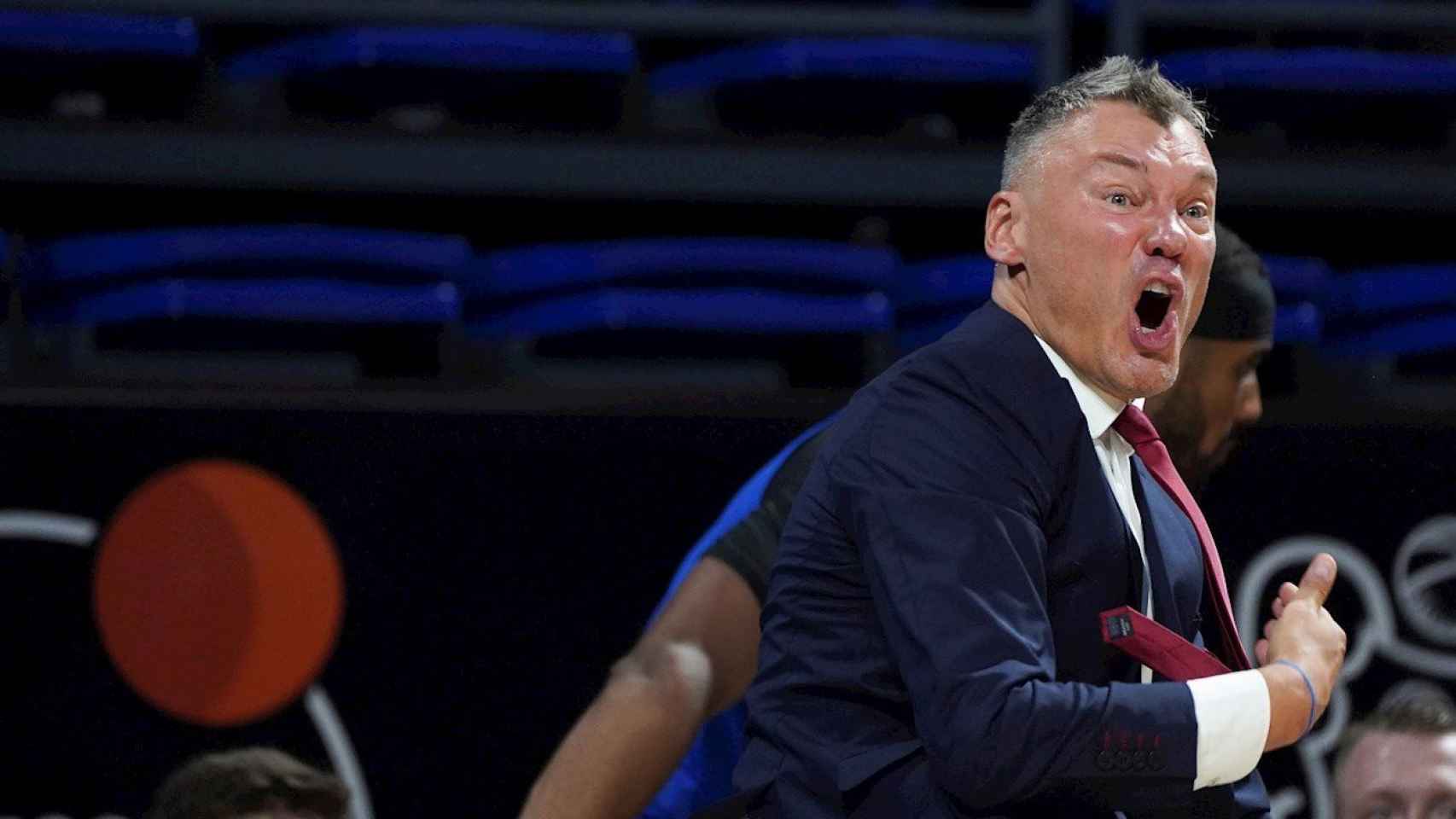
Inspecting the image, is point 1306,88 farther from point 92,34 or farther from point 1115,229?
point 92,34

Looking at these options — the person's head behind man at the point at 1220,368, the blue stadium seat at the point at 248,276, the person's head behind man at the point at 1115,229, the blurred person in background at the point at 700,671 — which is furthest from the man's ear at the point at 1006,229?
the blue stadium seat at the point at 248,276

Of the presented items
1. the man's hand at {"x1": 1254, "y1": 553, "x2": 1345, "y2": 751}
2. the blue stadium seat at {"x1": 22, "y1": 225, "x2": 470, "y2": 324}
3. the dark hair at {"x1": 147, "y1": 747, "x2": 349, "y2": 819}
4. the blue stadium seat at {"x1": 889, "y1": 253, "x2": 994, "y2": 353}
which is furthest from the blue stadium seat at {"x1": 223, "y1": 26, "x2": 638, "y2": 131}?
the man's hand at {"x1": 1254, "y1": 553, "x2": 1345, "y2": 751}

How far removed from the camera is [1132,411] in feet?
5.39

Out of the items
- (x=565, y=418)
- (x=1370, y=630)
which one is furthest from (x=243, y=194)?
(x=1370, y=630)

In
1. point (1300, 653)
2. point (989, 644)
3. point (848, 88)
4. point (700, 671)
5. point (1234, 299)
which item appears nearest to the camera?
point (989, 644)

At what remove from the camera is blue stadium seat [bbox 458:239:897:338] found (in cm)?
279

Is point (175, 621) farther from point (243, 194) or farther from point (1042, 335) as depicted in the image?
point (1042, 335)

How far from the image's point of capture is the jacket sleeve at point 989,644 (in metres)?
1.41

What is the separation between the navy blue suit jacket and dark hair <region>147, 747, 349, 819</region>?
910 millimetres

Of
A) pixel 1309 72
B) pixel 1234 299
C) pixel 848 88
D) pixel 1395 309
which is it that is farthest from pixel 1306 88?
pixel 848 88

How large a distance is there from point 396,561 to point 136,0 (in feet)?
2.62

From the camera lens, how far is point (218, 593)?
2697mm

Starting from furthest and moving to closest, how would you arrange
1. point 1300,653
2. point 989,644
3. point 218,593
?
1. point 218,593
2. point 1300,653
3. point 989,644

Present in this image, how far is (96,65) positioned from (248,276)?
35 centimetres
